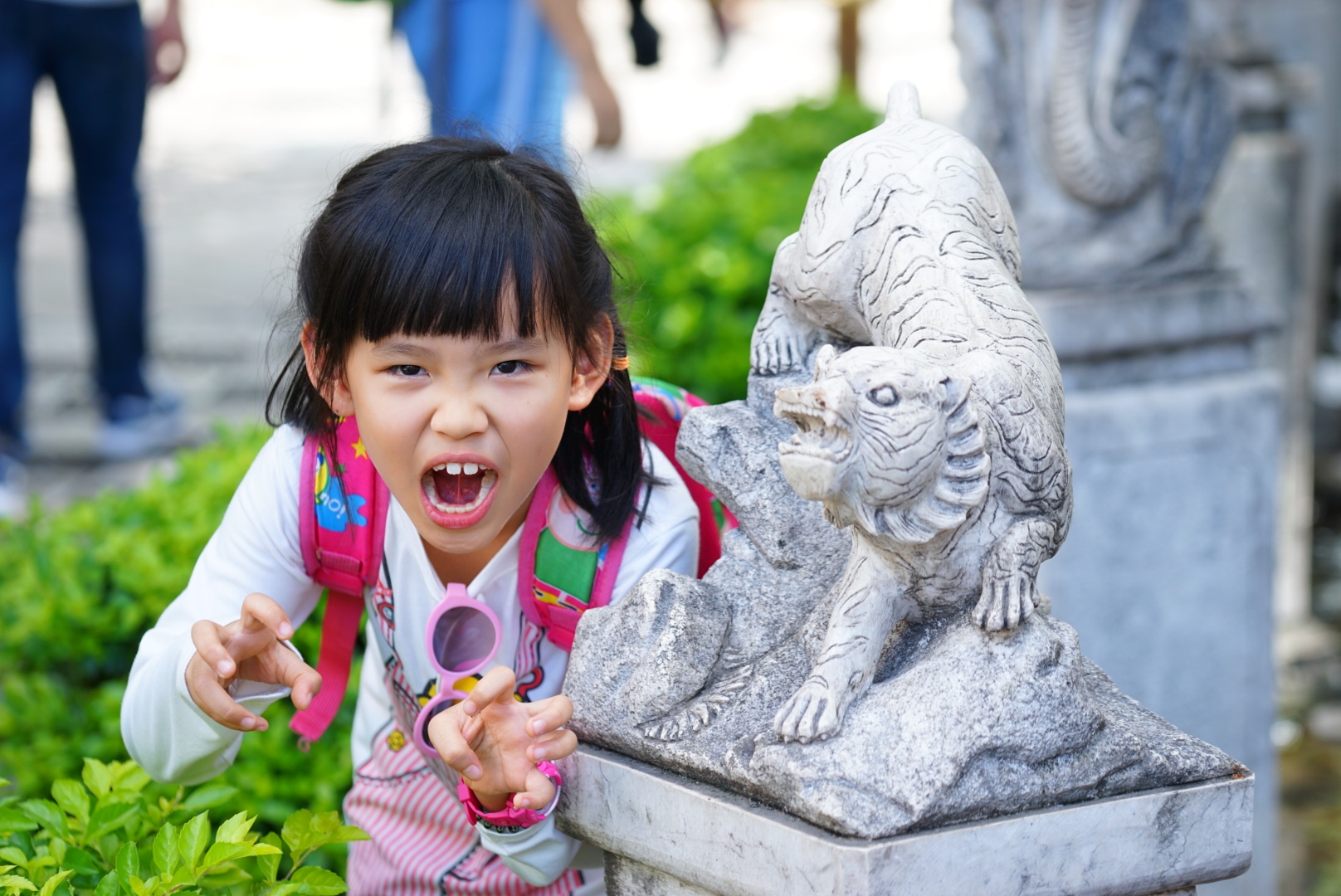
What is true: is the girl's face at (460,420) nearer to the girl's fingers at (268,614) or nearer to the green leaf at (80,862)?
the girl's fingers at (268,614)

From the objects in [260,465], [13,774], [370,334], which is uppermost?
[370,334]

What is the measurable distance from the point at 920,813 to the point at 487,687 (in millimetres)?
435

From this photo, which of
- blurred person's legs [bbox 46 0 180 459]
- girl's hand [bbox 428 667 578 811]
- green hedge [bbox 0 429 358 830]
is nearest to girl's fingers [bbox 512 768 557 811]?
girl's hand [bbox 428 667 578 811]

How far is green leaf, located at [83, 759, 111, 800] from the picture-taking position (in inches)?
70.3

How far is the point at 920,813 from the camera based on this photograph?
1343 millimetres

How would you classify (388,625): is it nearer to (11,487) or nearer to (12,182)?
(11,487)

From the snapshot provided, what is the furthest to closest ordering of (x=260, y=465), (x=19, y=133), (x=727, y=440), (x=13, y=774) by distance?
(x=19, y=133), (x=13, y=774), (x=260, y=465), (x=727, y=440)

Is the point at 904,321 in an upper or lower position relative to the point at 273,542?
upper

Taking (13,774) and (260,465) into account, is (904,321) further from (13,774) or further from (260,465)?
(13,774)

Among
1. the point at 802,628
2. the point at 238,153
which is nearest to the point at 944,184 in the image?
the point at 802,628

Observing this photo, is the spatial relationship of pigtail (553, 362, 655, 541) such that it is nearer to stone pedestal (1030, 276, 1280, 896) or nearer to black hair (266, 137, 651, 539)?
black hair (266, 137, 651, 539)

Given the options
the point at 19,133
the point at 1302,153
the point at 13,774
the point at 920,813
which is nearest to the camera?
the point at 920,813

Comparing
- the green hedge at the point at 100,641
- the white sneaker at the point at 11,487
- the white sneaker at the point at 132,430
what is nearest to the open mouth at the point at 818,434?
the green hedge at the point at 100,641

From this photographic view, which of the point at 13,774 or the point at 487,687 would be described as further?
the point at 13,774
